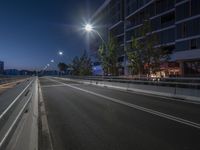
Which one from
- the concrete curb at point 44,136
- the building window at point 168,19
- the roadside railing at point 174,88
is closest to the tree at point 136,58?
the roadside railing at point 174,88

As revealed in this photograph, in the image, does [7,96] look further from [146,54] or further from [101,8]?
[101,8]

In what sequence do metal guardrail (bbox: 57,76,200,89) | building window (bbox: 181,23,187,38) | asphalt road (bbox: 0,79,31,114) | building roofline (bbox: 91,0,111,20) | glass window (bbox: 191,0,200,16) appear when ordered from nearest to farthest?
asphalt road (bbox: 0,79,31,114)
metal guardrail (bbox: 57,76,200,89)
glass window (bbox: 191,0,200,16)
building window (bbox: 181,23,187,38)
building roofline (bbox: 91,0,111,20)

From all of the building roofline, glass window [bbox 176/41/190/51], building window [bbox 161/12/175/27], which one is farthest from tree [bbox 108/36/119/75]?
the building roofline

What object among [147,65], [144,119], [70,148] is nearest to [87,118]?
[144,119]

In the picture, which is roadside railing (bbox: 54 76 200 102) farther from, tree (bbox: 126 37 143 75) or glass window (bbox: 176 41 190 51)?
glass window (bbox: 176 41 190 51)

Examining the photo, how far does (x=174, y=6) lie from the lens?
6116 cm

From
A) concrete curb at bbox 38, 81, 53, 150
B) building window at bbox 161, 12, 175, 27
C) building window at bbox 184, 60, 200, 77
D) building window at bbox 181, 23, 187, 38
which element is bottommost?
concrete curb at bbox 38, 81, 53, 150

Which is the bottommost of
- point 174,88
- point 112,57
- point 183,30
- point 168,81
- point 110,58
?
point 174,88

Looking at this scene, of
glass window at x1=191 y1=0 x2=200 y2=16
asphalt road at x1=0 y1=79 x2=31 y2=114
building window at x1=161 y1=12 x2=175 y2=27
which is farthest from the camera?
building window at x1=161 y1=12 x2=175 y2=27

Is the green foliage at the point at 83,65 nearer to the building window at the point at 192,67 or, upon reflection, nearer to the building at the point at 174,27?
the building at the point at 174,27

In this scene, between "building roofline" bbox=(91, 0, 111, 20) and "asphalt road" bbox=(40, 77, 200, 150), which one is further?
"building roofline" bbox=(91, 0, 111, 20)

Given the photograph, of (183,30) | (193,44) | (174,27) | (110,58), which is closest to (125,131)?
(110,58)

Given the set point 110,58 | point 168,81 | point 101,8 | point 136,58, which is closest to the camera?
point 168,81

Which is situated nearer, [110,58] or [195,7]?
[110,58]
